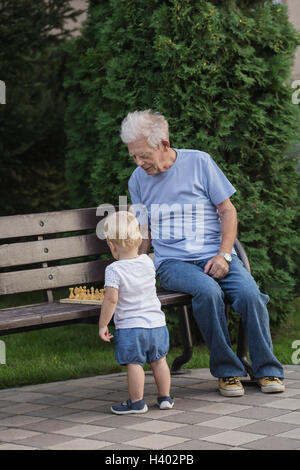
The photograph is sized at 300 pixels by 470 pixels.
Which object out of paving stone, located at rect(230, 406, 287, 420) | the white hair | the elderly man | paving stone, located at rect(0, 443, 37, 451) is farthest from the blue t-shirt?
paving stone, located at rect(0, 443, 37, 451)

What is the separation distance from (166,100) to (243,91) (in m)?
0.56

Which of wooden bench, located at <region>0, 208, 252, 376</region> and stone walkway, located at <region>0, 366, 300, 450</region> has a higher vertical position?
wooden bench, located at <region>0, 208, 252, 376</region>

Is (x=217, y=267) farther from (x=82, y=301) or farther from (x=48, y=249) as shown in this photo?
(x=48, y=249)

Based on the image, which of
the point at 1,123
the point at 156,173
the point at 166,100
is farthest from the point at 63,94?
the point at 156,173

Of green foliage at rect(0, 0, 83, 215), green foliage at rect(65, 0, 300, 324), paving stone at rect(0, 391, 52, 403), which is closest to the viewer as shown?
paving stone at rect(0, 391, 52, 403)

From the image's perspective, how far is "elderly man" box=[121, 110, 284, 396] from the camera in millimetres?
4469

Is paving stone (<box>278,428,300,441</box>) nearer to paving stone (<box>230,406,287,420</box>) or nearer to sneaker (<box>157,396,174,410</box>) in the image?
paving stone (<box>230,406,287,420</box>)

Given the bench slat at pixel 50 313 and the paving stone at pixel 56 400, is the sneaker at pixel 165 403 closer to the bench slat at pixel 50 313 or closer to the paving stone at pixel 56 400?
the bench slat at pixel 50 313

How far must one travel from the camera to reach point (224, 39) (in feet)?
19.5

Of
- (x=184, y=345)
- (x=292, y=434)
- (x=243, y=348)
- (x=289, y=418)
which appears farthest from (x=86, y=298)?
(x=292, y=434)

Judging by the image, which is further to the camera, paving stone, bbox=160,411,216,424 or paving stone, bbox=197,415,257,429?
paving stone, bbox=160,411,216,424

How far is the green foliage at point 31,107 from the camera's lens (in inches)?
384

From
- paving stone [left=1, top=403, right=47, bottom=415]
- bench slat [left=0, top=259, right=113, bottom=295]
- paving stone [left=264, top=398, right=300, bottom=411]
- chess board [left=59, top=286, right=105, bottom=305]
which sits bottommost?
paving stone [left=1, top=403, right=47, bottom=415]

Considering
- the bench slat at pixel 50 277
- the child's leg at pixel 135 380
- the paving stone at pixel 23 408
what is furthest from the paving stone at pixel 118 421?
the bench slat at pixel 50 277
